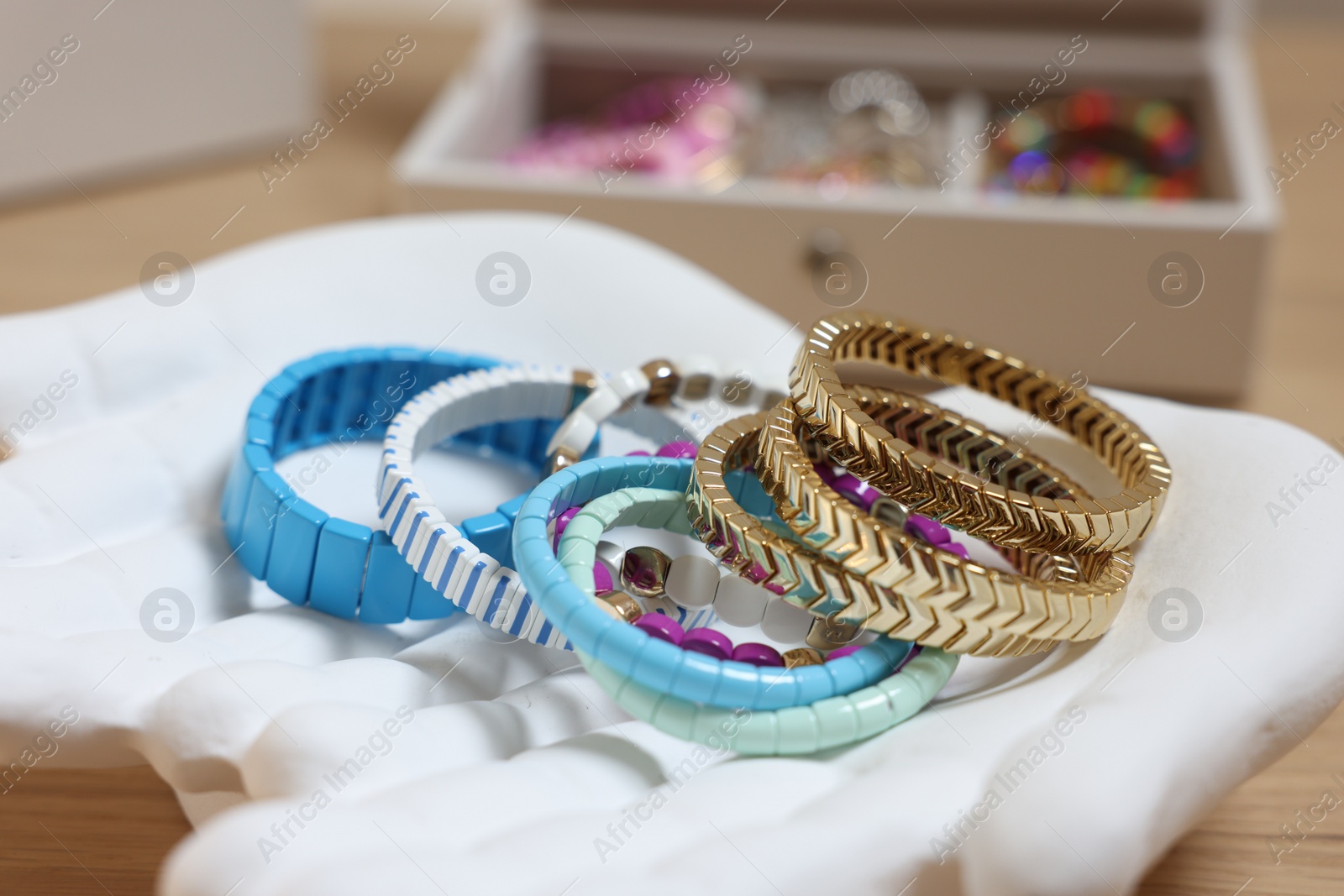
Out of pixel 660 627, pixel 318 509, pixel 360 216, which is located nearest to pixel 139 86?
pixel 360 216

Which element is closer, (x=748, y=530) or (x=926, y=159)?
(x=748, y=530)

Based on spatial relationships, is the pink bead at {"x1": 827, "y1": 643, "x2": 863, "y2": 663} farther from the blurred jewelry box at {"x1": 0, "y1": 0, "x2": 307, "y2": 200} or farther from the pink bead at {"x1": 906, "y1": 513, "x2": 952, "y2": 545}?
the blurred jewelry box at {"x1": 0, "y1": 0, "x2": 307, "y2": 200}

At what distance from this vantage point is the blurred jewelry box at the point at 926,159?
109 centimetres

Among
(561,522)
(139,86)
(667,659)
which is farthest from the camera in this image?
(139,86)

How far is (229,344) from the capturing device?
2.62 ft

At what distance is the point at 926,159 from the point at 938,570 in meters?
1.02

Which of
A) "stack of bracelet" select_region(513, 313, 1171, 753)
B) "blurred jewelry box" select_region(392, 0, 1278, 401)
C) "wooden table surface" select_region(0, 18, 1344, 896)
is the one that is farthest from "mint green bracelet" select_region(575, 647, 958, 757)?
"blurred jewelry box" select_region(392, 0, 1278, 401)

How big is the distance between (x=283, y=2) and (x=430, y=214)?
1.42ft

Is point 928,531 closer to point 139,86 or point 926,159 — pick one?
point 926,159

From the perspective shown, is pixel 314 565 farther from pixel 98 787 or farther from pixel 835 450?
pixel 835 450

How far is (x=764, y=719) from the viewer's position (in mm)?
518

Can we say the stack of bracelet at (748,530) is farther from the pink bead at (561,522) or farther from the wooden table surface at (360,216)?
the wooden table surface at (360,216)

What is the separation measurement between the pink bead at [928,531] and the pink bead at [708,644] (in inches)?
5.3

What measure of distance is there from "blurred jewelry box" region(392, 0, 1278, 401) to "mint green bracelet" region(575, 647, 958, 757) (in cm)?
42
